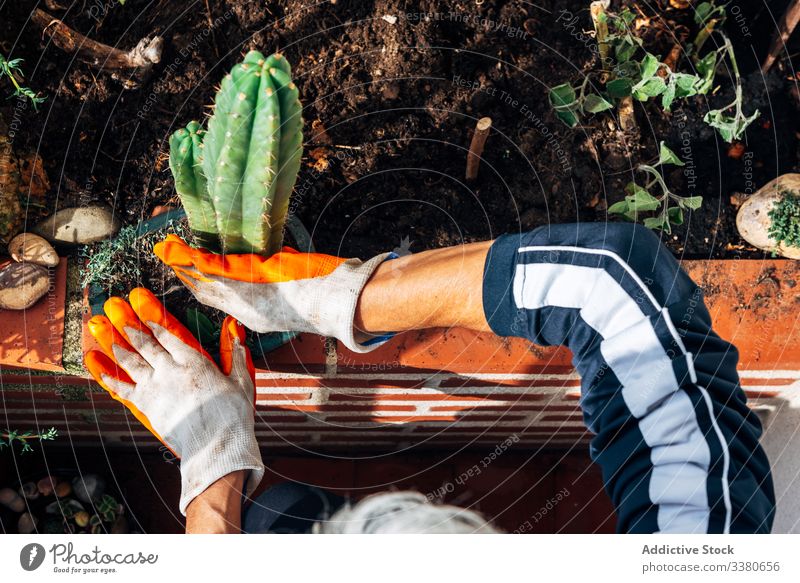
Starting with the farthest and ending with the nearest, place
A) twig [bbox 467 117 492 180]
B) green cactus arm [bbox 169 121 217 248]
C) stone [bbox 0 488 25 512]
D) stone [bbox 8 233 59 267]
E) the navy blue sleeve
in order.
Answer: stone [bbox 0 488 25 512]
stone [bbox 8 233 59 267]
twig [bbox 467 117 492 180]
green cactus arm [bbox 169 121 217 248]
the navy blue sleeve

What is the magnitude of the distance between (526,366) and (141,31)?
4.52ft

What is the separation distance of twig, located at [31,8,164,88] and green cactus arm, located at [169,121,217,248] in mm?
370

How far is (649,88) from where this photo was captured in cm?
186

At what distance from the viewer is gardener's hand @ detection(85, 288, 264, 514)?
1757 mm

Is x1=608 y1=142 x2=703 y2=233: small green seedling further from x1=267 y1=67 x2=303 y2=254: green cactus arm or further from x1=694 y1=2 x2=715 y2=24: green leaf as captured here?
x1=267 y1=67 x2=303 y2=254: green cactus arm

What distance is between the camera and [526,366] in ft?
6.19

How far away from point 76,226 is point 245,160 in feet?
2.12

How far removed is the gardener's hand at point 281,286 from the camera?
1.68 meters

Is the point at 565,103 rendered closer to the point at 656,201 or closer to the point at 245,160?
the point at 656,201

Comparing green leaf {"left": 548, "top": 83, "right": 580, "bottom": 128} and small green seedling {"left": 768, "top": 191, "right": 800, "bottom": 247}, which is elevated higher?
green leaf {"left": 548, "top": 83, "right": 580, "bottom": 128}

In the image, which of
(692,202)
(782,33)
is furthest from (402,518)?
(782,33)

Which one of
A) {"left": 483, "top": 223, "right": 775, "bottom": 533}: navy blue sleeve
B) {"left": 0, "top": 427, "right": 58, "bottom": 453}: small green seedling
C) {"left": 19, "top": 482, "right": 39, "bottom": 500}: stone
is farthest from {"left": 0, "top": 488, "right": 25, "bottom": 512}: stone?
{"left": 483, "top": 223, "right": 775, "bottom": 533}: navy blue sleeve

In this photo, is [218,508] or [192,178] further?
[218,508]
